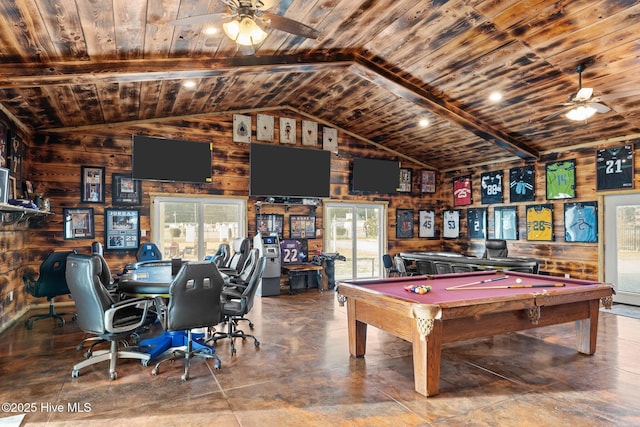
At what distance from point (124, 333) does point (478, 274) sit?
403 centimetres

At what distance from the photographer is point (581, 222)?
7453mm

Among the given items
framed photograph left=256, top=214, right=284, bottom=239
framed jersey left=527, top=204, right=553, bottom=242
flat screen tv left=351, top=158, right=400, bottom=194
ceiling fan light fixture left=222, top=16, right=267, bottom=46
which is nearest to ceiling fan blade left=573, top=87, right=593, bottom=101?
framed jersey left=527, top=204, right=553, bottom=242

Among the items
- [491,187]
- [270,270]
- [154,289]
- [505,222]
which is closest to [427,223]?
[491,187]

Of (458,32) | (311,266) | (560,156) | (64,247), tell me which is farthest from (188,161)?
(560,156)

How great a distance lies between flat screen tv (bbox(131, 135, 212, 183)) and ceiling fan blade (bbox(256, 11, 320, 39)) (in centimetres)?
450

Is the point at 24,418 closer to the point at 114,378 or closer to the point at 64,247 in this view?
the point at 114,378

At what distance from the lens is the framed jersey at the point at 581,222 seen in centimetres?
727

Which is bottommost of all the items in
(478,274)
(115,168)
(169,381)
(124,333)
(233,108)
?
(169,381)

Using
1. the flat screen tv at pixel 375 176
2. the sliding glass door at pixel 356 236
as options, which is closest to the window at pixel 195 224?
the sliding glass door at pixel 356 236

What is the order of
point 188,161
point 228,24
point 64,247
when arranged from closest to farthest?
1. point 228,24
2. point 64,247
3. point 188,161

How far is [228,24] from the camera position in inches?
131

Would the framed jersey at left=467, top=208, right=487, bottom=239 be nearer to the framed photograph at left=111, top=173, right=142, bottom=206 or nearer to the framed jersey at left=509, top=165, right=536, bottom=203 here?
the framed jersey at left=509, top=165, right=536, bottom=203

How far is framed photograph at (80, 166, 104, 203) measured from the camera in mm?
6898

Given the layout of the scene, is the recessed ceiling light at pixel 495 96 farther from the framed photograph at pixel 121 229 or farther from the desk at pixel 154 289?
the framed photograph at pixel 121 229
